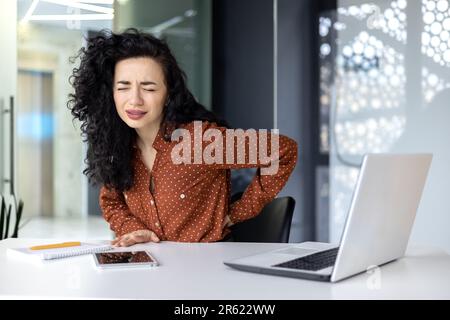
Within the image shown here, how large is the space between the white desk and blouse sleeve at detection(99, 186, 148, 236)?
0.57 m

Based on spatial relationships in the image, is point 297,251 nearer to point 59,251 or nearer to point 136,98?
point 59,251

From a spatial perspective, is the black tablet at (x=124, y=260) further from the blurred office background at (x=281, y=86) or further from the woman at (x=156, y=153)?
the blurred office background at (x=281, y=86)

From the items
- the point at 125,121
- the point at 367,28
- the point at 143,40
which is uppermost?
the point at 367,28

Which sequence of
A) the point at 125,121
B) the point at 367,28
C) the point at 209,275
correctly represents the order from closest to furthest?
the point at 209,275, the point at 125,121, the point at 367,28

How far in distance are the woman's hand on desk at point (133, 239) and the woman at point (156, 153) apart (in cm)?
23

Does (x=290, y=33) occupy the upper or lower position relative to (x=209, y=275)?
upper

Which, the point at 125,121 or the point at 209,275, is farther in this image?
the point at 125,121

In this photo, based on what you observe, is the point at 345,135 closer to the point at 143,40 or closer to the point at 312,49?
the point at 312,49

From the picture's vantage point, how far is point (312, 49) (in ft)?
13.3

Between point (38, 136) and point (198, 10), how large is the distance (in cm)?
156

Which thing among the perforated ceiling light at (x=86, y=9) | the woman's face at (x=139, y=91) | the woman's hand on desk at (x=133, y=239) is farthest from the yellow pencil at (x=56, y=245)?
the perforated ceiling light at (x=86, y=9)

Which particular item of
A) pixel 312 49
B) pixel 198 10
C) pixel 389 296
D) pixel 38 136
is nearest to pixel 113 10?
pixel 198 10

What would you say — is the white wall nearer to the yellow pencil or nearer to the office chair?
the office chair
